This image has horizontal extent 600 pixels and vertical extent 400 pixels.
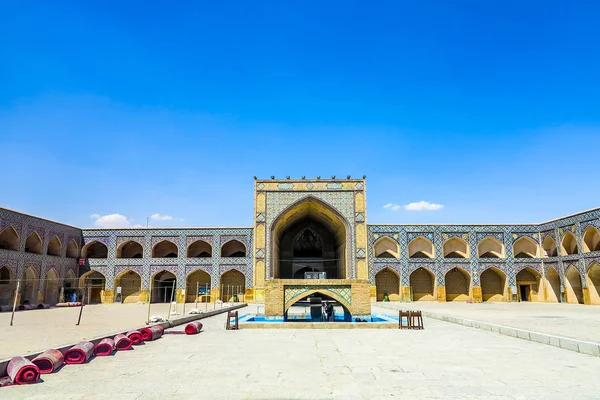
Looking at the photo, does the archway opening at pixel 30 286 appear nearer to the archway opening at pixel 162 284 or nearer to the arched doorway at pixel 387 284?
the archway opening at pixel 162 284

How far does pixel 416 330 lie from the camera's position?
10492 millimetres

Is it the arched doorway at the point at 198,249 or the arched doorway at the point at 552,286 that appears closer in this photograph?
the arched doorway at the point at 552,286

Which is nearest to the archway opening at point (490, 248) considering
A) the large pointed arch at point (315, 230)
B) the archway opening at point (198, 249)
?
the large pointed arch at point (315, 230)

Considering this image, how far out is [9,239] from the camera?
2067 centimetres

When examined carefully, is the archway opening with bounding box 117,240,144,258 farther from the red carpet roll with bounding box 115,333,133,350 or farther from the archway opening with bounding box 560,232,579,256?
the archway opening with bounding box 560,232,579,256

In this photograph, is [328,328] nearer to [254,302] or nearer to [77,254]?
[254,302]

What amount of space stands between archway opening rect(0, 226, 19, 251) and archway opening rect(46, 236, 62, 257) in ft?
9.26

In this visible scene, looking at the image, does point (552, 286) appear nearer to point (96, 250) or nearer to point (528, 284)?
point (528, 284)

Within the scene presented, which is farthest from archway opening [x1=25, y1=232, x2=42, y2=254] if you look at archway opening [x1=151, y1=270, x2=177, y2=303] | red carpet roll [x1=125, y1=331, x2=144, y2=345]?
red carpet roll [x1=125, y1=331, x2=144, y2=345]

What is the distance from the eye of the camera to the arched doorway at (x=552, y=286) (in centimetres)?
2466

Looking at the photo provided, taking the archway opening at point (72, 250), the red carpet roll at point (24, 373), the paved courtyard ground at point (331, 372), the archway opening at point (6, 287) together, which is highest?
the archway opening at point (72, 250)

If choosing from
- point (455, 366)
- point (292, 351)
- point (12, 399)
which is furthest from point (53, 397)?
point (455, 366)

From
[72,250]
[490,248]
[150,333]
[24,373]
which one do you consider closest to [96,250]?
[72,250]

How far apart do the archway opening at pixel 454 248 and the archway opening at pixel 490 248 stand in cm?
97
